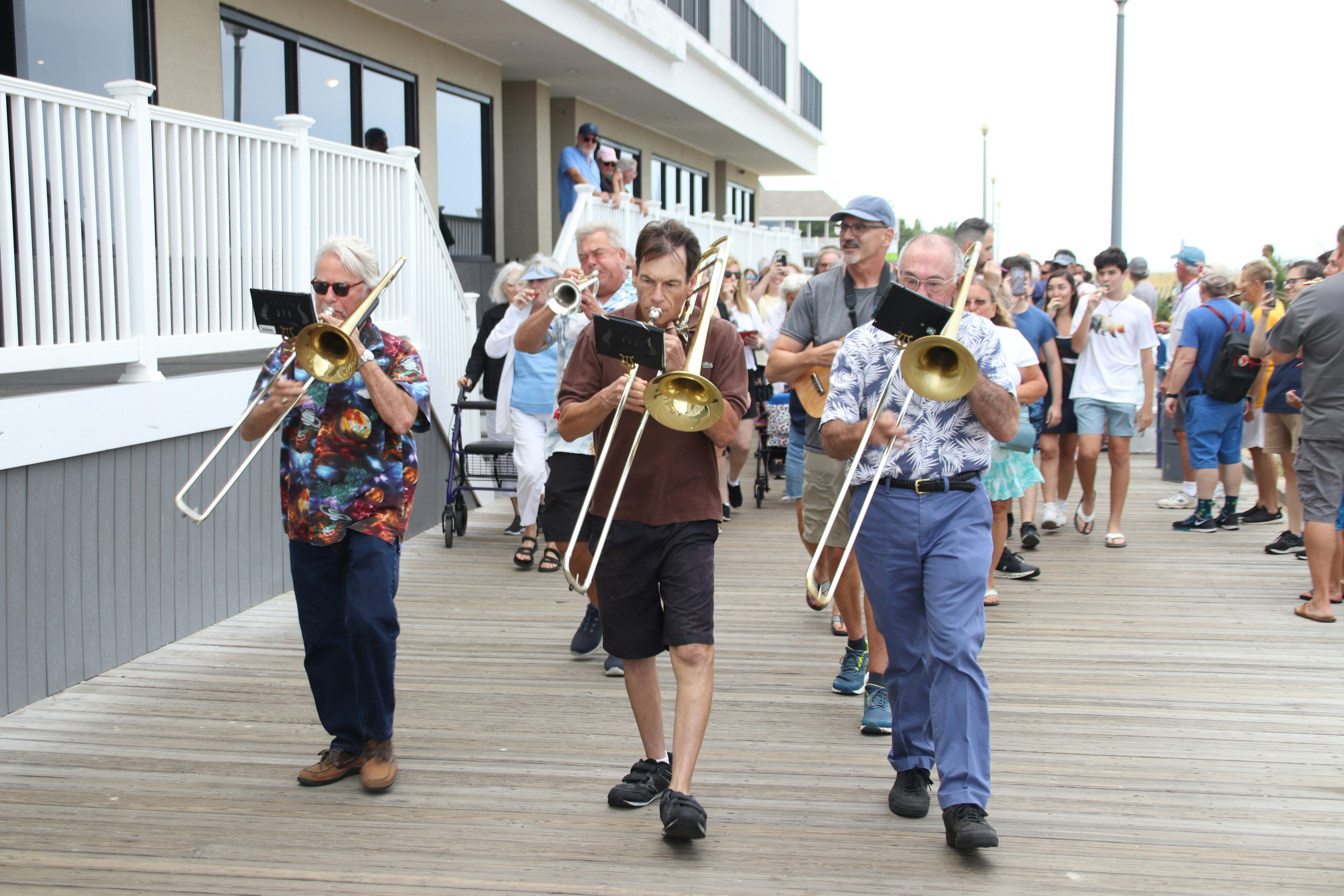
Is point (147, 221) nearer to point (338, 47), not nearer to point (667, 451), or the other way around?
point (667, 451)

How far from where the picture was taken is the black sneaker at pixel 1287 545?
27.8ft

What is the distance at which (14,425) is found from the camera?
491cm

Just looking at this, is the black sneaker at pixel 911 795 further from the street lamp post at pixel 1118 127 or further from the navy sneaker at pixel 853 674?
the street lamp post at pixel 1118 127

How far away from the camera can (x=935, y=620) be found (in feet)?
12.2

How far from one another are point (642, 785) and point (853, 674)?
1590mm

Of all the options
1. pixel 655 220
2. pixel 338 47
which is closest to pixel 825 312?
pixel 655 220

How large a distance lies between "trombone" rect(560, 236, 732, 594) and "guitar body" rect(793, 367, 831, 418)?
149cm

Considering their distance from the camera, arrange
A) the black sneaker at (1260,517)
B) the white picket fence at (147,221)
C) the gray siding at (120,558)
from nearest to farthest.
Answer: the gray siding at (120,558) → the white picket fence at (147,221) → the black sneaker at (1260,517)

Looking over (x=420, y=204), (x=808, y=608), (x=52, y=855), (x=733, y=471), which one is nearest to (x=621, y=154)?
(x=420, y=204)

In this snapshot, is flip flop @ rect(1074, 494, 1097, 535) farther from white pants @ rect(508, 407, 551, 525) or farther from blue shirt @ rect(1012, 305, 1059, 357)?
white pants @ rect(508, 407, 551, 525)

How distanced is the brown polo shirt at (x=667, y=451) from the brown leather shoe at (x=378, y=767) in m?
1.19

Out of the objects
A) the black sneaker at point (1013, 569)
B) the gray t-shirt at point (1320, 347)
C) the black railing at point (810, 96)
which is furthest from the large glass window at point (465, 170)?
the black railing at point (810, 96)

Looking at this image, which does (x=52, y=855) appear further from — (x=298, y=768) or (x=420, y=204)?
(x=420, y=204)

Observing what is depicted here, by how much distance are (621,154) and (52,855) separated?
16882 millimetres
